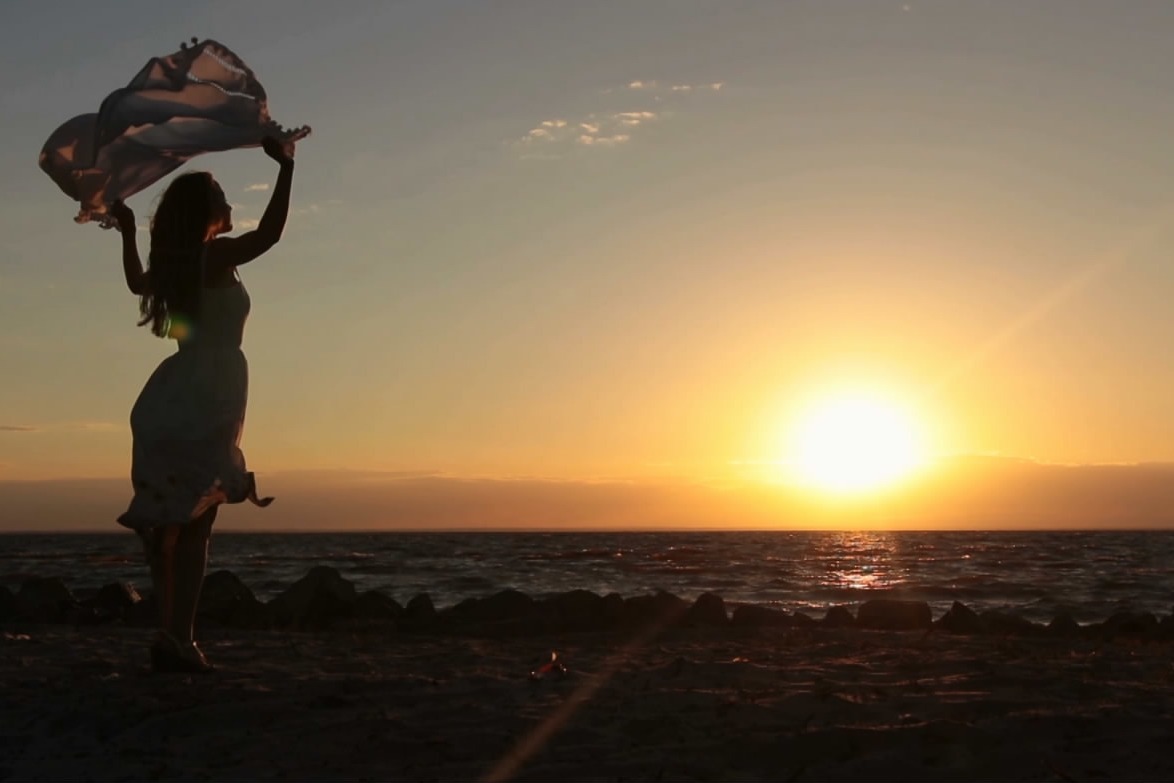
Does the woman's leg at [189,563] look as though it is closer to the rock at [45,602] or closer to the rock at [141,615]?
the rock at [141,615]

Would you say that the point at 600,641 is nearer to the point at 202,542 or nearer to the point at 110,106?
the point at 202,542

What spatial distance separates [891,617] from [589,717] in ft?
19.1

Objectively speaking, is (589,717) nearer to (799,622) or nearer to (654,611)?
(654,611)

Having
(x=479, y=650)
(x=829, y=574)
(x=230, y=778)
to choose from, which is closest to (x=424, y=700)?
(x=230, y=778)

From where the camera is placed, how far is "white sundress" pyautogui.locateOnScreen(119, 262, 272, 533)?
539 centimetres

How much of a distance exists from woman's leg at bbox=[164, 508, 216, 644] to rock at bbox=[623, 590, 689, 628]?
4.63 metres

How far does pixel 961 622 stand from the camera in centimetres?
997

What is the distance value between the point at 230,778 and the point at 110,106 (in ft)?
10.8

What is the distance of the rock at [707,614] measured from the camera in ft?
32.6

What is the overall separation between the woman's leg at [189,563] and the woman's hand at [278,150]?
170cm

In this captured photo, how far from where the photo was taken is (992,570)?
1166 inches

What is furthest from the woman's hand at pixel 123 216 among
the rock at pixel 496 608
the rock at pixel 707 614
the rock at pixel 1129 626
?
the rock at pixel 1129 626

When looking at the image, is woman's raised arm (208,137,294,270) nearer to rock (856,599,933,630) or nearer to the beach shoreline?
the beach shoreline

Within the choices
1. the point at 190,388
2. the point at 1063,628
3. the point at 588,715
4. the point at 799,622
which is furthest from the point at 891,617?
the point at 190,388
